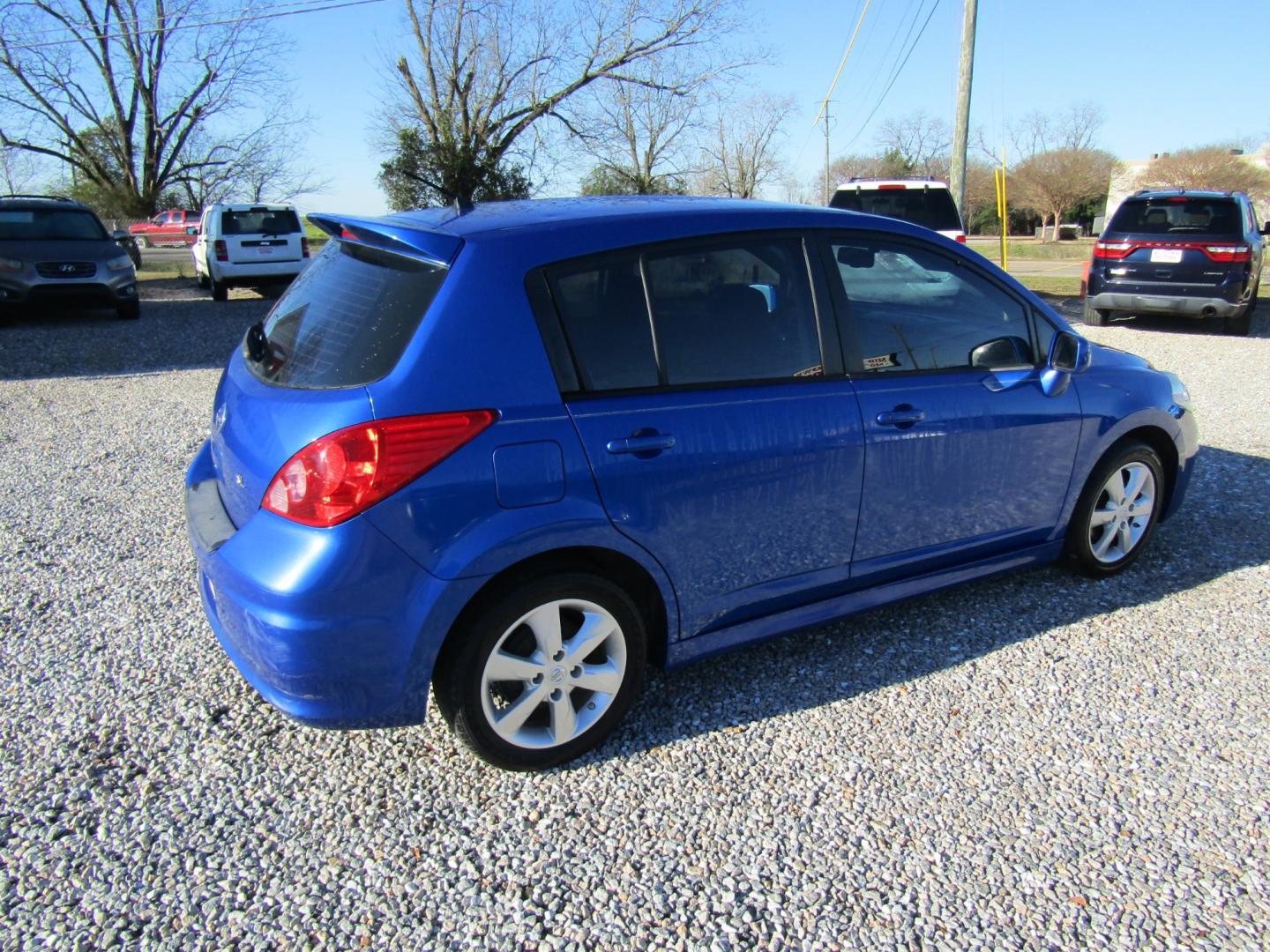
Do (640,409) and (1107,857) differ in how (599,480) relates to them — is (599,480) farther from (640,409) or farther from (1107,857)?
(1107,857)

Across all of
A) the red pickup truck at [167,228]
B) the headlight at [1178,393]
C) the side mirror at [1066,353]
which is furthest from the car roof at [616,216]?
the red pickup truck at [167,228]

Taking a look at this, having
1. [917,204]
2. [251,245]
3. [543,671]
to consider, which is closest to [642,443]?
[543,671]

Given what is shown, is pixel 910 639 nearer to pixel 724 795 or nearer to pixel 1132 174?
pixel 724 795

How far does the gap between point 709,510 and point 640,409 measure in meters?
0.41

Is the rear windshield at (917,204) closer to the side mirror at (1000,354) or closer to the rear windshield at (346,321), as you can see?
the side mirror at (1000,354)

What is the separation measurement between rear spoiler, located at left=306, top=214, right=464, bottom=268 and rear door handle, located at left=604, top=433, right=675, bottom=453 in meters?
0.71

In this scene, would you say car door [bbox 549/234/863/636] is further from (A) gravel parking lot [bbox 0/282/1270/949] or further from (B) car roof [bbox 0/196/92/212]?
(B) car roof [bbox 0/196/92/212]

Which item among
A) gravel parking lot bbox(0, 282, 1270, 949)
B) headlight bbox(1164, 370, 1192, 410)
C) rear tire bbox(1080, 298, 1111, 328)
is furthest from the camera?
rear tire bbox(1080, 298, 1111, 328)

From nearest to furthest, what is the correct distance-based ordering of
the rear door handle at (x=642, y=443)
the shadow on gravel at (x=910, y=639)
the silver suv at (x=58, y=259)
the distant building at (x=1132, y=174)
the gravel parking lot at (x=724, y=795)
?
the gravel parking lot at (x=724, y=795) < the rear door handle at (x=642, y=443) < the shadow on gravel at (x=910, y=639) < the silver suv at (x=58, y=259) < the distant building at (x=1132, y=174)

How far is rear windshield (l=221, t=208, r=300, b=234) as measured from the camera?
16719mm

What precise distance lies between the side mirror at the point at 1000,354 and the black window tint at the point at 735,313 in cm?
79

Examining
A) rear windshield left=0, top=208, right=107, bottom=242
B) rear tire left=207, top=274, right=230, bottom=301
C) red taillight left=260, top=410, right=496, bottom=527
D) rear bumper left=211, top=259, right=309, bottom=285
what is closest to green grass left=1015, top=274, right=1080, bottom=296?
rear bumper left=211, top=259, right=309, bottom=285

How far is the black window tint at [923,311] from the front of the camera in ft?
11.3

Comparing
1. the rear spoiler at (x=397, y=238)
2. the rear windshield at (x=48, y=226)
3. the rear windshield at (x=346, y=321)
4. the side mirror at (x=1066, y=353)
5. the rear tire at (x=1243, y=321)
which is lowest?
the rear tire at (x=1243, y=321)
